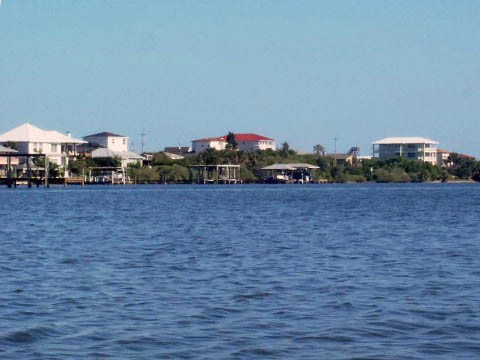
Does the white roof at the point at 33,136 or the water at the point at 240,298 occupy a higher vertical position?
the white roof at the point at 33,136

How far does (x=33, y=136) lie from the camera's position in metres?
171

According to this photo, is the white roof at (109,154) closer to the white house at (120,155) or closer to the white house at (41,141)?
the white house at (120,155)

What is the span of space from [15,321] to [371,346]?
535cm

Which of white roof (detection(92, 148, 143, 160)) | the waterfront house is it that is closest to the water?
the waterfront house

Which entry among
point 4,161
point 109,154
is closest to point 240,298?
point 4,161

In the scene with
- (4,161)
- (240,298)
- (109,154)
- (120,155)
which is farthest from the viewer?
(120,155)

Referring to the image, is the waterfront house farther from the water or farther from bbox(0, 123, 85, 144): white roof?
the water

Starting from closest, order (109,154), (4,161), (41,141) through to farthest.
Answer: (4,161) < (41,141) < (109,154)

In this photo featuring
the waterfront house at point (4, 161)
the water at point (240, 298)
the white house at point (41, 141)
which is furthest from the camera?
the white house at point (41, 141)

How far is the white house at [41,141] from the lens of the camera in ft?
556

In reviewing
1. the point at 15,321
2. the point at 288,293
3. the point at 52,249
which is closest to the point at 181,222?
the point at 52,249

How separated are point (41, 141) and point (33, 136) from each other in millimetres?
2312

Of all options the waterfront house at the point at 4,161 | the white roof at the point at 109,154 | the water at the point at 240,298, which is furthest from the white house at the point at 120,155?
the water at the point at 240,298

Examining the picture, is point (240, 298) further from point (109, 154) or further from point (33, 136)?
point (109, 154)
